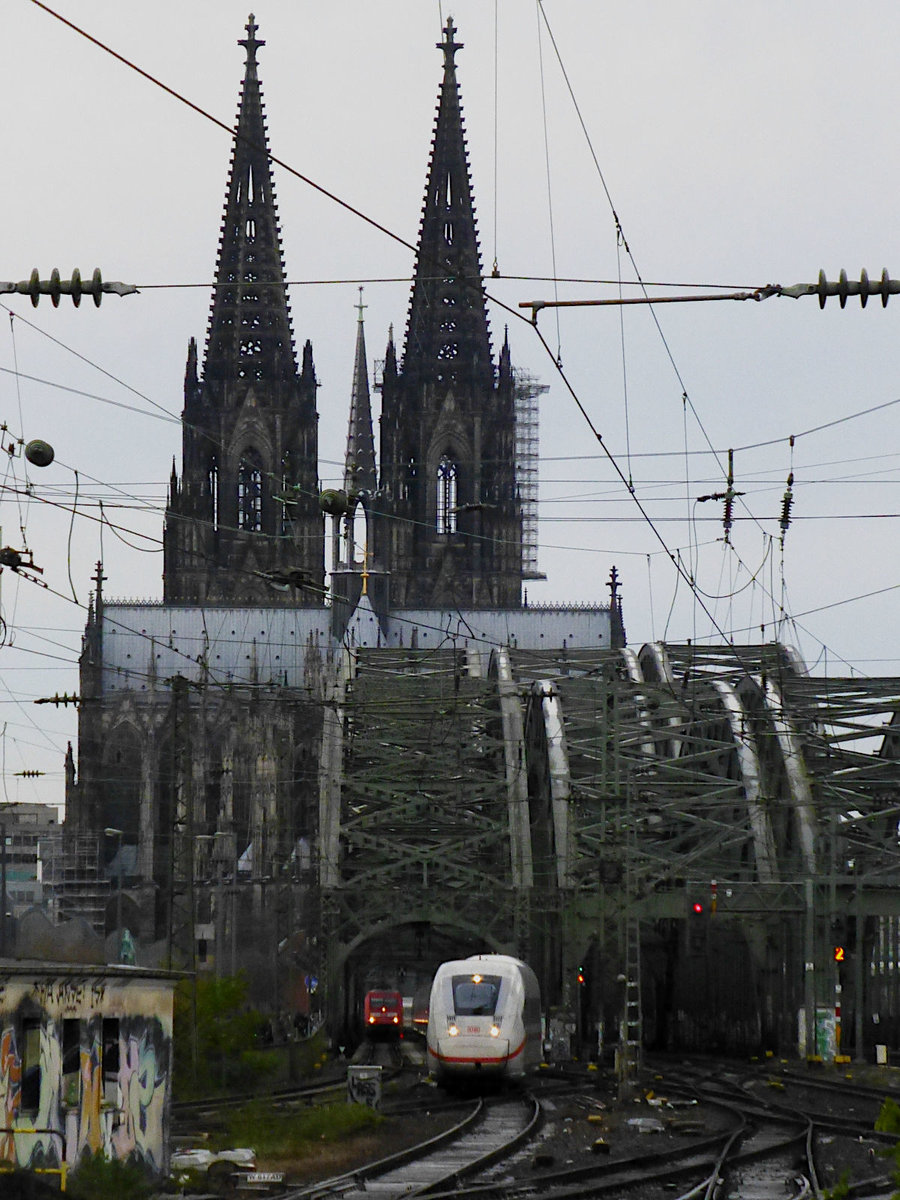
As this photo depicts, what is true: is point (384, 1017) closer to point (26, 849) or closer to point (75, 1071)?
point (75, 1071)

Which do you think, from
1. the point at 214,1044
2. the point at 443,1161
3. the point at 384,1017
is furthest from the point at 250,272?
the point at 443,1161

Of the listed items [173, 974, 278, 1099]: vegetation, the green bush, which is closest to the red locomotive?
[173, 974, 278, 1099]: vegetation

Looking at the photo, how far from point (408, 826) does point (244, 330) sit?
54966mm

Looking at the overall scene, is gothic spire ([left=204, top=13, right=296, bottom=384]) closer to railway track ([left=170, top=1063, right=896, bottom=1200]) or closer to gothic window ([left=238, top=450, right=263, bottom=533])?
gothic window ([left=238, top=450, right=263, bottom=533])

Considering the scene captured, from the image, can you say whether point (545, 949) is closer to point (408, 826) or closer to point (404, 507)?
point (408, 826)

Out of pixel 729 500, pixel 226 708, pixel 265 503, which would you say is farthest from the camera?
pixel 265 503

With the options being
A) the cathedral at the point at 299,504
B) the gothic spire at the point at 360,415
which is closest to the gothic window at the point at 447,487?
the cathedral at the point at 299,504

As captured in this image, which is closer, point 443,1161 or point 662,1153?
point 443,1161

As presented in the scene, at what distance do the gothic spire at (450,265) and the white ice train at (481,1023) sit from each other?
78.2 meters

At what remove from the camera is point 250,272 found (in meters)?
114

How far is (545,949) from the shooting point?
54.0 meters

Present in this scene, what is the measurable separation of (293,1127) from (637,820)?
21.5m

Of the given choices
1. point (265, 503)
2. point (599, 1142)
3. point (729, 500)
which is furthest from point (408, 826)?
point (265, 503)

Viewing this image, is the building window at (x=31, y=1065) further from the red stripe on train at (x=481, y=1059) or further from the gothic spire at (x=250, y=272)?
the gothic spire at (x=250, y=272)
